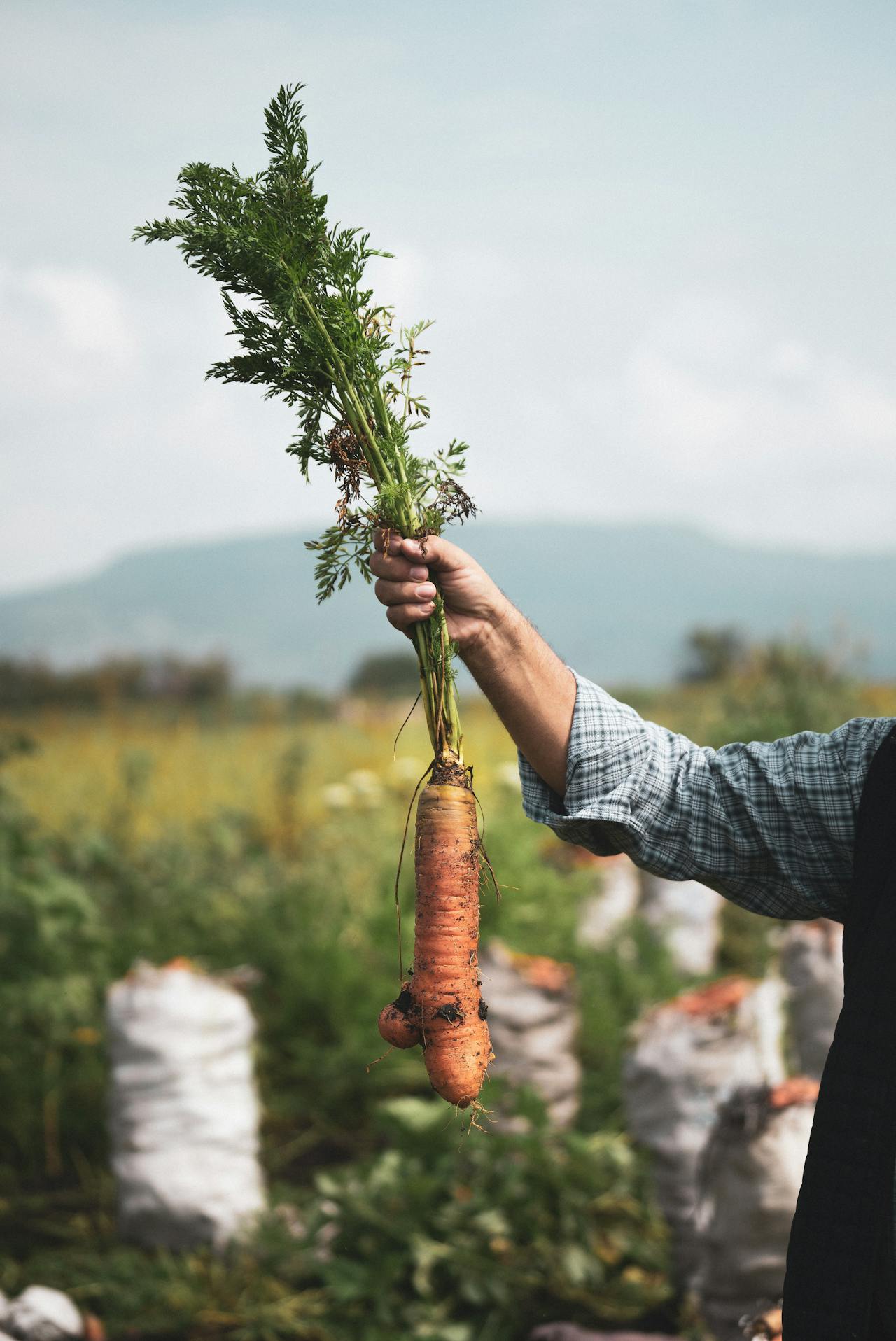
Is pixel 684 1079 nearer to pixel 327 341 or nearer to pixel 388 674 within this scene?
pixel 327 341

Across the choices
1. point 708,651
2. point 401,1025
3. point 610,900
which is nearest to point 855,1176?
point 401,1025

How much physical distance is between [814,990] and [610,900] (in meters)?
3.03

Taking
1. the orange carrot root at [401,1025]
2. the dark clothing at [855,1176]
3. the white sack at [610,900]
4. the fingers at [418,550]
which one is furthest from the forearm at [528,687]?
the white sack at [610,900]

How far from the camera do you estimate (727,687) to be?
351 inches

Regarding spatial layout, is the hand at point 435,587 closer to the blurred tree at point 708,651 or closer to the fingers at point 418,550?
the fingers at point 418,550

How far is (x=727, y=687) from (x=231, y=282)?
7570 mm

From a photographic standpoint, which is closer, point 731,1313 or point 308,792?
point 731,1313

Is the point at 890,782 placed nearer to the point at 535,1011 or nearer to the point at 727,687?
the point at 535,1011

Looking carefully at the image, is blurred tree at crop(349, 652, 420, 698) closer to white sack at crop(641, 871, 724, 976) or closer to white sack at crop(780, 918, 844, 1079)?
white sack at crop(641, 871, 724, 976)

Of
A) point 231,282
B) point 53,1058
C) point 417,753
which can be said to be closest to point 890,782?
point 231,282

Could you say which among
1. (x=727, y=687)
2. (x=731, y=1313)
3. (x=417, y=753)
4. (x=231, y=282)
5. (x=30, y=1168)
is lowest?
(x=30, y=1168)

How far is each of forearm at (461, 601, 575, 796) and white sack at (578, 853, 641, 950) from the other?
4.62 metres

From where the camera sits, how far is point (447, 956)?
1.93m

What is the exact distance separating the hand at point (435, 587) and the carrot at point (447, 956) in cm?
25
